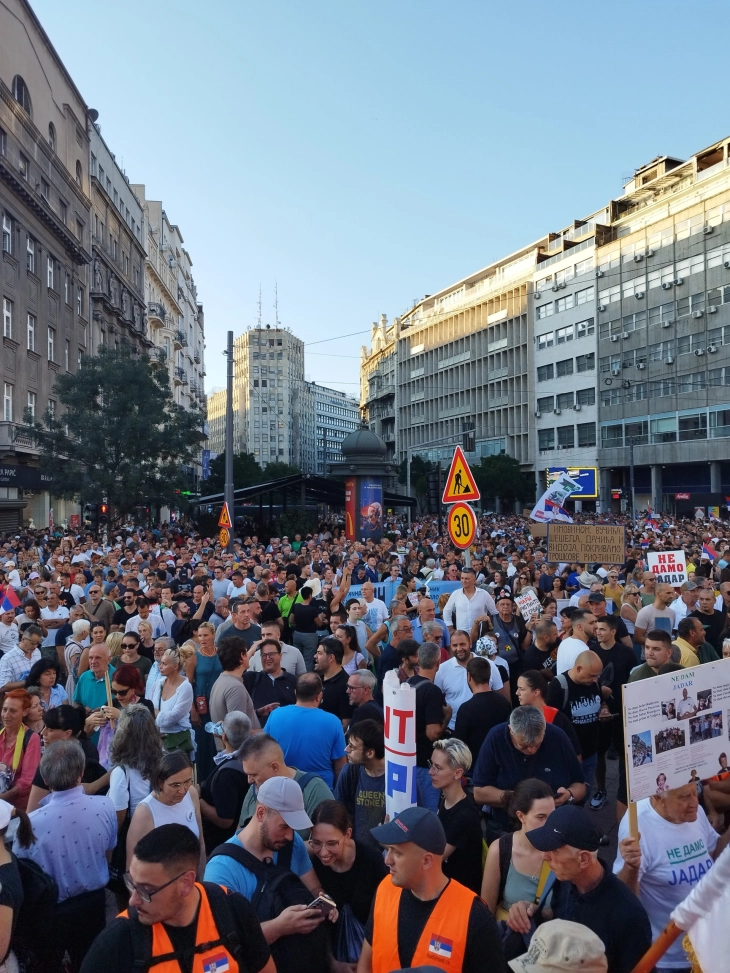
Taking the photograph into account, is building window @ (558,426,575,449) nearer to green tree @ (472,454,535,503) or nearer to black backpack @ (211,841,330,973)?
green tree @ (472,454,535,503)

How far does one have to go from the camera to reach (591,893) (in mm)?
3410

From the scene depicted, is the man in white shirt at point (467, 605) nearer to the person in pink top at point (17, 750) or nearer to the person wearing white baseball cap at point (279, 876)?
the person in pink top at point (17, 750)

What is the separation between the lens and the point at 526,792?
3.94 metres

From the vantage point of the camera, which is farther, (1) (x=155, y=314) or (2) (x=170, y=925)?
(1) (x=155, y=314)

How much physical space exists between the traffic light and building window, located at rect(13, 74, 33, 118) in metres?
17.9

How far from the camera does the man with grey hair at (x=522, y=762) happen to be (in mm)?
4832

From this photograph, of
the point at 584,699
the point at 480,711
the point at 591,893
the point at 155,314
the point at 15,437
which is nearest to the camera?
the point at 591,893

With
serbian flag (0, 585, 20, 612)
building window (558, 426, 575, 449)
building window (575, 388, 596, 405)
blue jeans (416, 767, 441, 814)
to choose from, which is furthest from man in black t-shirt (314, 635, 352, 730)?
building window (558, 426, 575, 449)

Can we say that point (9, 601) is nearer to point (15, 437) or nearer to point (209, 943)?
point (209, 943)

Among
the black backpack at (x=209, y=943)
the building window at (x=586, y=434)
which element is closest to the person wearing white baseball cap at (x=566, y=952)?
the black backpack at (x=209, y=943)

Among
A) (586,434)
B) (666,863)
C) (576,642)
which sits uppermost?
(586,434)

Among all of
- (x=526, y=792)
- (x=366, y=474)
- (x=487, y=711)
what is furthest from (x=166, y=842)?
(x=366, y=474)

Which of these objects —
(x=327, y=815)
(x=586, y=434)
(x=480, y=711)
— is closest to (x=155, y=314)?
(x=586, y=434)

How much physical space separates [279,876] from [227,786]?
1373 mm
